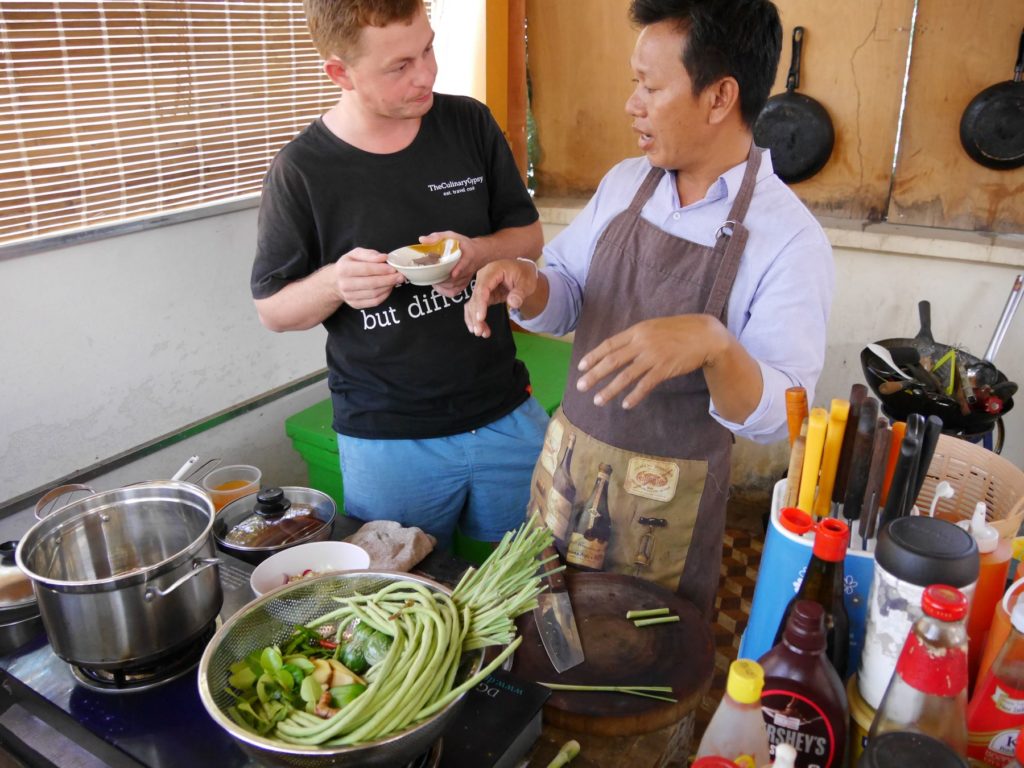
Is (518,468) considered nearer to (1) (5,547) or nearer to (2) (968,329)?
(1) (5,547)

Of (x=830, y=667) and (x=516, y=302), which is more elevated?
(x=516, y=302)

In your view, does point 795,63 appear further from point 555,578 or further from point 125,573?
point 125,573

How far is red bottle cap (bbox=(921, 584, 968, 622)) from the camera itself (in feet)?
2.40

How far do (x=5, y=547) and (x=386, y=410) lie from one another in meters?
0.87

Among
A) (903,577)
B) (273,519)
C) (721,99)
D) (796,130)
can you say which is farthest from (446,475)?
(796,130)

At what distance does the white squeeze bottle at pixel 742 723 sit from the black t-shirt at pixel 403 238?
1262 mm

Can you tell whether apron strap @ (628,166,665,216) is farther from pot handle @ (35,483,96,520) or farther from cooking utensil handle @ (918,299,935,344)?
cooking utensil handle @ (918,299,935,344)

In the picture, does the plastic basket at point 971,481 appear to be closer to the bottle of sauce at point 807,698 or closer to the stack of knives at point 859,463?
the stack of knives at point 859,463

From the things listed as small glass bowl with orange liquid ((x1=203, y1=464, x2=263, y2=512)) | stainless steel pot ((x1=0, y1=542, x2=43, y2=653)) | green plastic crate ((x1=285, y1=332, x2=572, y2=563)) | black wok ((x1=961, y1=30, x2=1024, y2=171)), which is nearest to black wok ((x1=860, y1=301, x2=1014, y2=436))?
black wok ((x1=961, y1=30, x2=1024, y2=171))

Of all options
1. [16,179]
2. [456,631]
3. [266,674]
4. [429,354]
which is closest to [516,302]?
[429,354]

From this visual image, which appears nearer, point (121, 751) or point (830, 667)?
point (830, 667)

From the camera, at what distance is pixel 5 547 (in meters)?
1.44

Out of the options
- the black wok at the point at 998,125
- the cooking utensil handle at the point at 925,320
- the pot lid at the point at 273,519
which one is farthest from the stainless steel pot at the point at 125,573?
the black wok at the point at 998,125

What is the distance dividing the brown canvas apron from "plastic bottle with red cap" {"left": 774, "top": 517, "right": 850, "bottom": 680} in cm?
62
